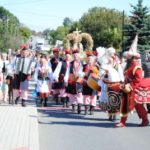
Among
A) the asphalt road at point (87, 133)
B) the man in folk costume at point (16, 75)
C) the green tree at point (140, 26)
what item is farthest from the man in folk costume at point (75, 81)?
the green tree at point (140, 26)

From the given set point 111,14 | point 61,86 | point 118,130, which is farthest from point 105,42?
point 118,130

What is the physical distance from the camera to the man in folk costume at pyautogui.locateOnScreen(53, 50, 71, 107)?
15414mm

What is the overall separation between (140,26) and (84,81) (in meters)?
29.9

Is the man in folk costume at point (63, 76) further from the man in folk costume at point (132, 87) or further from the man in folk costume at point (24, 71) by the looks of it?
the man in folk costume at point (132, 87)

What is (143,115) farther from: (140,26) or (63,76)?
(140,26)

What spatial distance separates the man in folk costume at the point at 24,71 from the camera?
15328 mm

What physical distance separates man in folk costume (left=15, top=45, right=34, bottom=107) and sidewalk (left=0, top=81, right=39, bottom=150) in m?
0.92

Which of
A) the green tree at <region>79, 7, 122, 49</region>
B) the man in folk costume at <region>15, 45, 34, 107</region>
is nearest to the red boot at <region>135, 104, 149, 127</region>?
the man in folk costume at <region>15, 45, 34, 107</region>

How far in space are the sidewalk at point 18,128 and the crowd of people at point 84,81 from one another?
135 centimetres

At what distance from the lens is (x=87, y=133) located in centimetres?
1097

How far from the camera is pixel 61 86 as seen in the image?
53.5 feet

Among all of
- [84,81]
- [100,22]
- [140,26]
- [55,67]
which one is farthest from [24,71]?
[100,22]

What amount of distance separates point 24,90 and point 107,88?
3.76 m

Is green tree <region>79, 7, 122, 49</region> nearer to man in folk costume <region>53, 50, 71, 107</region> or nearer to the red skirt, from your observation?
man in folk costume <region>53, 50, 71, 107</region>
